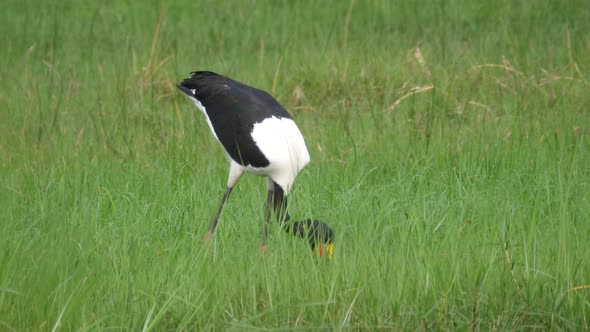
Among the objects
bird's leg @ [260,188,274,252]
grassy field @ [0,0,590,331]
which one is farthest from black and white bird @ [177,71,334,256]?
grassy field @ [0,0,590,331]

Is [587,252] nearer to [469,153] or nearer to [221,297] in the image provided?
[221,297]

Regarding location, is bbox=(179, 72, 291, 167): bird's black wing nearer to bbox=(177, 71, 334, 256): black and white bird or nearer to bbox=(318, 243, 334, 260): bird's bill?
bbox=(177, 71, 334, 256): black and white bird

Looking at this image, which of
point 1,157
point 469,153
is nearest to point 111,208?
point 1,157

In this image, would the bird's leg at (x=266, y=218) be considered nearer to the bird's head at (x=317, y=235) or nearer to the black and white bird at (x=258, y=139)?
the black and white bird at (x=258, y=139)

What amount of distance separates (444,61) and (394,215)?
282 cm

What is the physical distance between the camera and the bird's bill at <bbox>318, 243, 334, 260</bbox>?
3377 mm

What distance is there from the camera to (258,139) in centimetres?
398

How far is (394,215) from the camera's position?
3.94 m

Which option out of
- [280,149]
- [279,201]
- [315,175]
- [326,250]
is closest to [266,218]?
[279,201]

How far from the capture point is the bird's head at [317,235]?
344cm

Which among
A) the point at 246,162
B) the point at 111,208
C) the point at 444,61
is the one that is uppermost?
the point at 444,61

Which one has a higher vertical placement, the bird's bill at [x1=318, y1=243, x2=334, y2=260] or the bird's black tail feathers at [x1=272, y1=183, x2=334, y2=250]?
the bird's black tail feathers at [x1=272, y1=183, x2=334, y2=250]

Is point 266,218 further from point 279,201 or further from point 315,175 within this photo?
point 315,175

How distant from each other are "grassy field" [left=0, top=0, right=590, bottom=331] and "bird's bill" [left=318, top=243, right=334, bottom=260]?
0.06 meters
